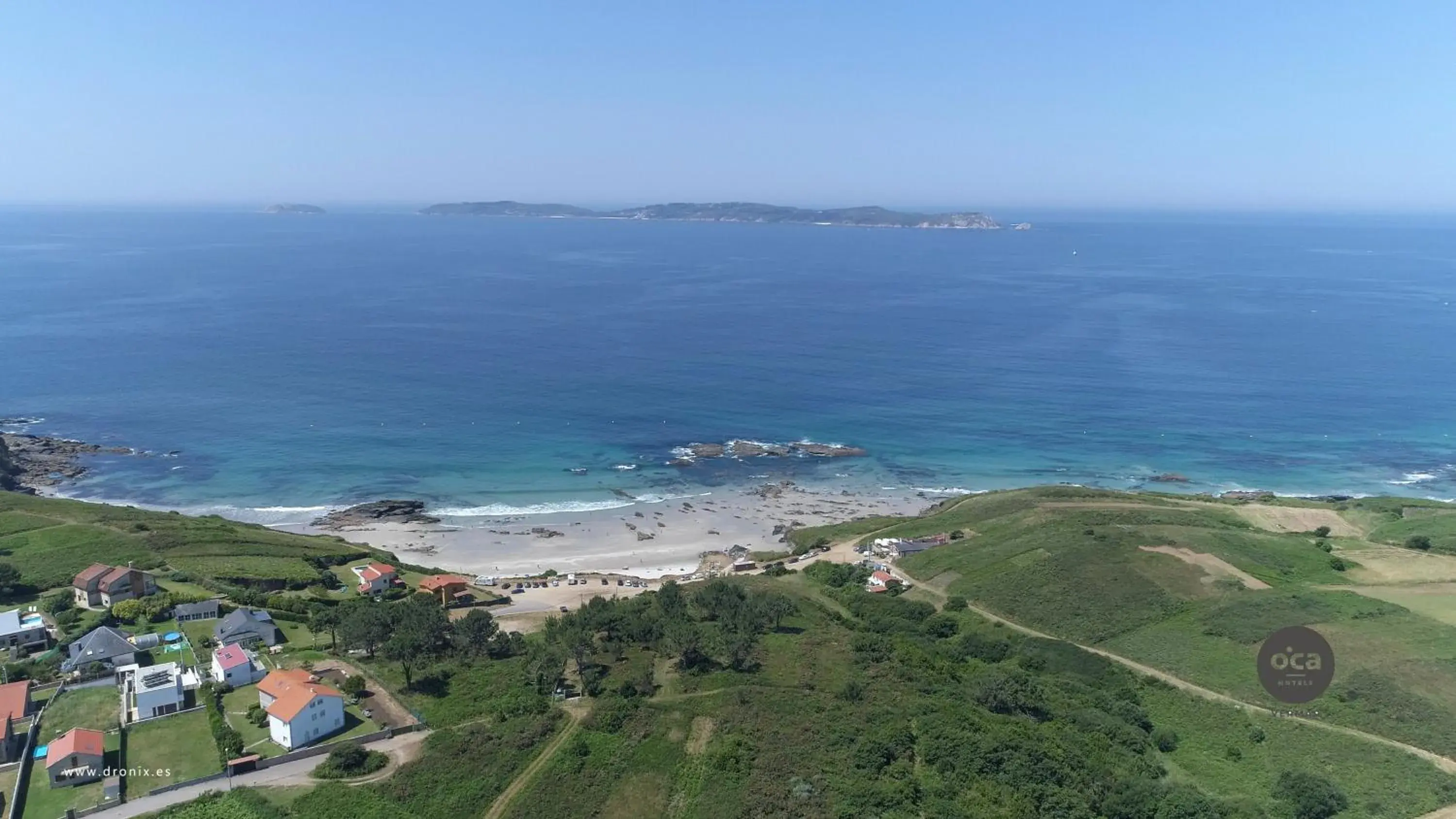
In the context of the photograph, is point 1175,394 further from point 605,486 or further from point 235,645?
point 235,645

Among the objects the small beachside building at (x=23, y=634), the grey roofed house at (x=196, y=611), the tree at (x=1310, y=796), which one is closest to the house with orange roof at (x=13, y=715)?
the small beachside building at (x=23, y=634)

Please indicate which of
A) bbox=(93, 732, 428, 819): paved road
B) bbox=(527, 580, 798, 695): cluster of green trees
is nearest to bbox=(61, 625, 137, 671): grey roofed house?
bbox=(93, 732, 428, 819): paved road

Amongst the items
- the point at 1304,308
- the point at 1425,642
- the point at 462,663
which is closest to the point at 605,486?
the point at 462,663

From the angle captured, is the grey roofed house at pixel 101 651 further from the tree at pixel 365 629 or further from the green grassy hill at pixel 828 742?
the green grassy hill at pixel 828 742

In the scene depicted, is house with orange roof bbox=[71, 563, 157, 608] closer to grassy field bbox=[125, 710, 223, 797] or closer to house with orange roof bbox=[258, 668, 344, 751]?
grassy field bbox=[125, 710, 223, 797]

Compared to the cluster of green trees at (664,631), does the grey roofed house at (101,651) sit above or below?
above

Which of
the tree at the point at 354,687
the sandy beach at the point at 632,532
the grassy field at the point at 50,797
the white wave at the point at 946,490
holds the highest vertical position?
the grassy field at the point at 50,797

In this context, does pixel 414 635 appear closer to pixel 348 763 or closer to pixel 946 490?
pixel 348 763
